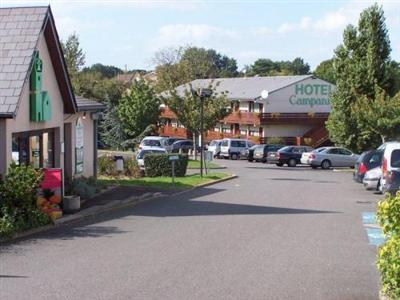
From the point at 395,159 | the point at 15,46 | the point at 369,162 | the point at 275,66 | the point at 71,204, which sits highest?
the point at 275,66

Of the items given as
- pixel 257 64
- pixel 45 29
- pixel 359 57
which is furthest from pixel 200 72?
pixel 45 29

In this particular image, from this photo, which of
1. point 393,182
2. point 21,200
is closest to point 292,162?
point 393,182

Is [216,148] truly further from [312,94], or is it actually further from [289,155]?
[312,94]

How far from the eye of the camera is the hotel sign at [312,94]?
74562 mm

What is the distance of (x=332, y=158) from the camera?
4997 cm

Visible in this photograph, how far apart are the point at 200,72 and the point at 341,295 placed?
289 ft

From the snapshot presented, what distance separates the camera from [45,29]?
20266 mm

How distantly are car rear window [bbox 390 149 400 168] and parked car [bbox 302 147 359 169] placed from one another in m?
25.6

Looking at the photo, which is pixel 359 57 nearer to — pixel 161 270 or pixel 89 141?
pixel 89 141

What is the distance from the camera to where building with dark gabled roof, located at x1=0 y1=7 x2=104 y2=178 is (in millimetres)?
17938

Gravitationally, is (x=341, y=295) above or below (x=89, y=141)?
below

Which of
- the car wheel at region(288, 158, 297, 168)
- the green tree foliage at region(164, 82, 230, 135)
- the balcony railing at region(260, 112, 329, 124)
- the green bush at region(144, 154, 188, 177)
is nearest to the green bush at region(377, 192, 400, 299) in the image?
the green bush at region(144, 154, 188, 177)

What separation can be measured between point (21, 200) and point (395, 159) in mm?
13304

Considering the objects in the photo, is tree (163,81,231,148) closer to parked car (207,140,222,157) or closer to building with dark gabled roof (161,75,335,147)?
parked car (207,140,222,157)
